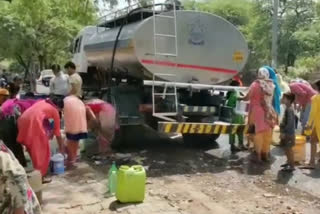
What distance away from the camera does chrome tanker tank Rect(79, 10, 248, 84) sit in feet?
27.0

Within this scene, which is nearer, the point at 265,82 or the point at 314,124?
the point at 314,124

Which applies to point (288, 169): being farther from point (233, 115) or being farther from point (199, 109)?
point (199, 109)

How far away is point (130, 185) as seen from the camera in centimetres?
564

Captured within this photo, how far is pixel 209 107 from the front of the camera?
9031mm

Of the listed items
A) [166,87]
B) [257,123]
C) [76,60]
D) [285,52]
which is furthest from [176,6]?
[285,52]

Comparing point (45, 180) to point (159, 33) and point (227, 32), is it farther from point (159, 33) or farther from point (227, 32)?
point (227, 32)

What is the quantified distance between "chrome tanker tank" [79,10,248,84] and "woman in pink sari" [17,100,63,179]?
2.23 metres

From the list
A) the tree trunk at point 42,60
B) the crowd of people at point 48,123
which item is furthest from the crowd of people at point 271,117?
the tree trunk at point 42,60

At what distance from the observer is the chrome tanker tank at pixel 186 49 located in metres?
8.23

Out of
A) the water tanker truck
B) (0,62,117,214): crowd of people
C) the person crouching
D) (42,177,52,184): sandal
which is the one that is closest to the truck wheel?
the water tanker truck

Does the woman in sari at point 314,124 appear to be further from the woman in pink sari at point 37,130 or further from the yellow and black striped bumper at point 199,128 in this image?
the woman in pink sari at point 37,130

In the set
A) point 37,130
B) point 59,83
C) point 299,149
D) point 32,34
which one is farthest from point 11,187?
point 32,34

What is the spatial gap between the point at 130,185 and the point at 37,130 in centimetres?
162

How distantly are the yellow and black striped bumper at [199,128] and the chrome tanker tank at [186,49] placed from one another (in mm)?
962
